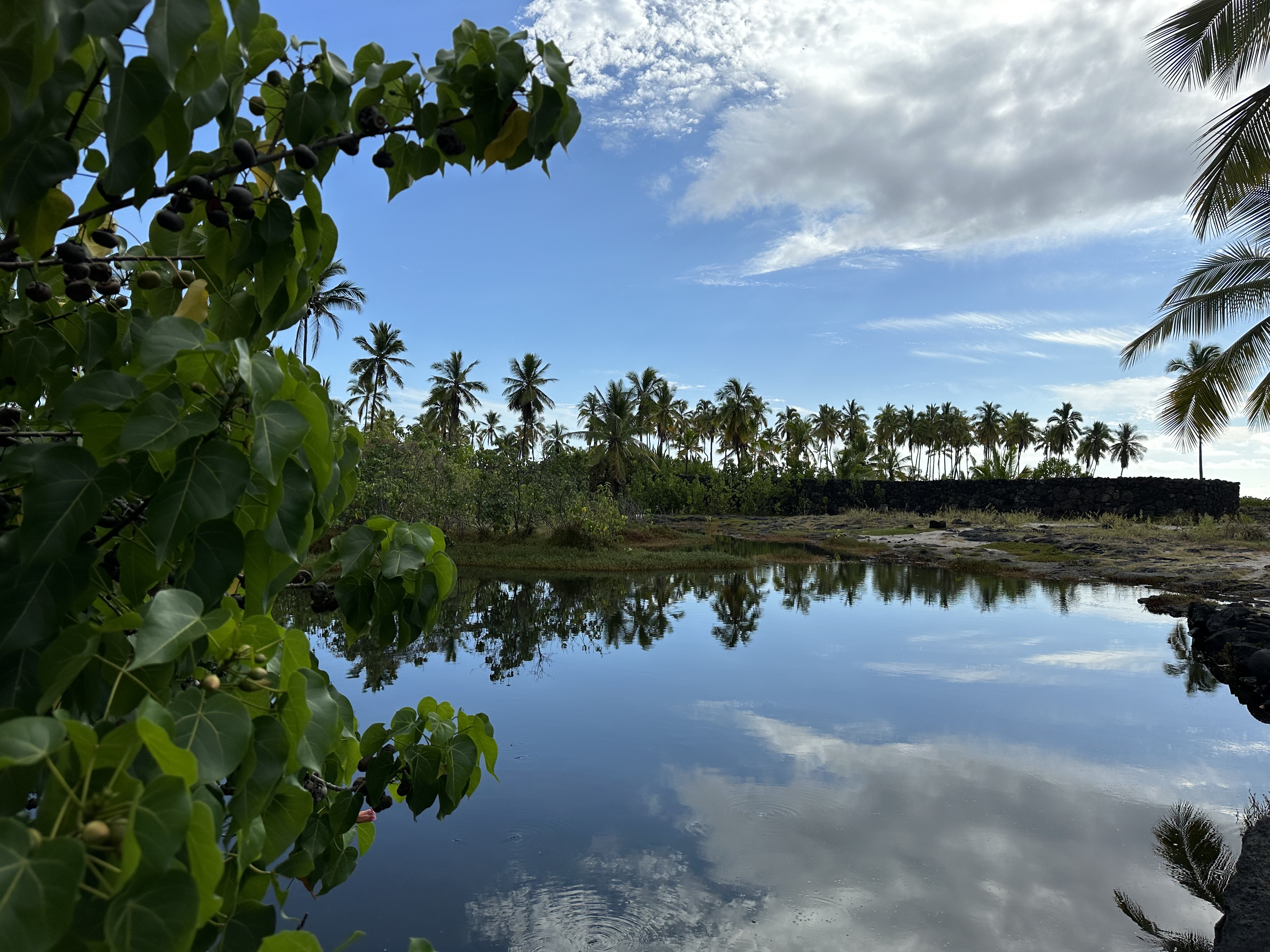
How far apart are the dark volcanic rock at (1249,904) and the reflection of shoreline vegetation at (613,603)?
6119 mm

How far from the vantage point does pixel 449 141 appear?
3.99 ft

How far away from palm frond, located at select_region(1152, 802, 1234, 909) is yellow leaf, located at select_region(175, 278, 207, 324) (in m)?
5.79

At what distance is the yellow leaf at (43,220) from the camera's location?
0.91 meters

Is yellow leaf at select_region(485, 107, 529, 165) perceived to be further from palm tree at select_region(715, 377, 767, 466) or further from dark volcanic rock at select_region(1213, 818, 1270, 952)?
palm tree at select_region(715, 377, 767, 466)

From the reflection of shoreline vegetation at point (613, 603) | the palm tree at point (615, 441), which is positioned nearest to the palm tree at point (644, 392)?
the palm tree at point (615, 441)

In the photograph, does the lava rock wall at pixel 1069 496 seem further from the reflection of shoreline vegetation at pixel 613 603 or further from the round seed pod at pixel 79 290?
the round seed pod at pixel 79 290

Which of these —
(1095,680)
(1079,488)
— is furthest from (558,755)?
(1079,488)

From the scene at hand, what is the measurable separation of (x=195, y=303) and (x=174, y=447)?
0.33m

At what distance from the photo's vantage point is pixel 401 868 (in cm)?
461

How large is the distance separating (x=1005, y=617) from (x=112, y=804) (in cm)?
1610

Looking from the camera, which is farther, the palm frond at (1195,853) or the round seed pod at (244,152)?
the palm frond at (1195,853)

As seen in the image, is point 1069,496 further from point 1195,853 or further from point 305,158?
point 305,158

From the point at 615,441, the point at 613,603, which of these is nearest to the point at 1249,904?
the point at 613,603

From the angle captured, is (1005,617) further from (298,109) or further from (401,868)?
(298,109)
